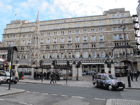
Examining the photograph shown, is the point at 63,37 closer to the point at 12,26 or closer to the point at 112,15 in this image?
the point at 112,15

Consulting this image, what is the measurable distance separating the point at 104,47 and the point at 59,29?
2345cm

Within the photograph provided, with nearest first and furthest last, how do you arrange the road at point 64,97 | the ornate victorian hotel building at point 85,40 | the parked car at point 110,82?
the road at point 64,97 < the parked car at point 110,82 < the ornate victorian hotel building at point 85,40

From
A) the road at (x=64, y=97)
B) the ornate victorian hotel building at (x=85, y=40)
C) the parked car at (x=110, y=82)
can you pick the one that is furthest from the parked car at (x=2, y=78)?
the ornate victorian hotel building at (x=85, y=40)

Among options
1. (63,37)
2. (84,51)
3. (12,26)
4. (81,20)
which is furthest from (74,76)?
(12,26)

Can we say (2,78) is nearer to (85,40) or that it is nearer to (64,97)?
(64,97)

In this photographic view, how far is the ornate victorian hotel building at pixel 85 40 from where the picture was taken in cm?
4653

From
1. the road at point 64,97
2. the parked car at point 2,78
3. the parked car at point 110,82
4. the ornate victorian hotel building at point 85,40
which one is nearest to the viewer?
the road at point 64,97

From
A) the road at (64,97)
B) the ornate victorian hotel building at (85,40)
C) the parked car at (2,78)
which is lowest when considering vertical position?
the road at (64,97)

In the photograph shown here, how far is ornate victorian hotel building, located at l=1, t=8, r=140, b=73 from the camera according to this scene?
46.5 m

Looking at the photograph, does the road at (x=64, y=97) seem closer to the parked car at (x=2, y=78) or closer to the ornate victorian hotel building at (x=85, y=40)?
the parked car at (x=2, y=78)

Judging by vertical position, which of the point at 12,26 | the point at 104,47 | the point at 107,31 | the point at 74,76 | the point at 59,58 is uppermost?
the point at 12,26

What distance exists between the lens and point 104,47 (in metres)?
48.5

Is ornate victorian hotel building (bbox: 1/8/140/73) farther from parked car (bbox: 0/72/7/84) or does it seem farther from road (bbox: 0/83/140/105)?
road (bbox: 0/83/140/105)

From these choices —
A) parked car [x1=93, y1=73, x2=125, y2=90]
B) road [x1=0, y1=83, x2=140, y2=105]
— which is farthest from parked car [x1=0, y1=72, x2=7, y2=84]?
parked car [x1=93, y1=73, x2=125, y2=90]
